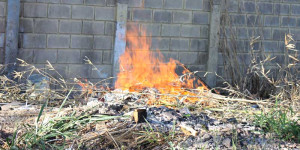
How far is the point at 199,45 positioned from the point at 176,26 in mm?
663

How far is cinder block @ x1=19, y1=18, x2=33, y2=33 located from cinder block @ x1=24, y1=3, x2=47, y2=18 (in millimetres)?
104

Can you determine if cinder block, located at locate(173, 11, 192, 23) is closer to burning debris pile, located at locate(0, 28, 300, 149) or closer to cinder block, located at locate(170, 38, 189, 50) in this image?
cinder block, located at locate(170, 38, 189, 50)

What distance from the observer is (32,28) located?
8.18m

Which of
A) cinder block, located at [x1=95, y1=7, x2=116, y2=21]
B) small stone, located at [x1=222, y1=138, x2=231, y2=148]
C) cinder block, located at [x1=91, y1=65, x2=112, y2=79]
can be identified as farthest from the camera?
cinder block, located at [x1=91, y1=65, x2=112, y2=79]

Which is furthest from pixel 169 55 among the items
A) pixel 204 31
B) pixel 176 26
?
pixel 204 31

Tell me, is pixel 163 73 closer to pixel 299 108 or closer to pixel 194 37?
pixel 194 37

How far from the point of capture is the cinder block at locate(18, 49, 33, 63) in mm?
8148

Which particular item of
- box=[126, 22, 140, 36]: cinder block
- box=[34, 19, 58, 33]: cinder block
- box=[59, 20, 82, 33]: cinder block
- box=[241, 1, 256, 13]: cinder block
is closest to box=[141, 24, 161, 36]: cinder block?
box=[126, 22, 140, 36]: cinder block

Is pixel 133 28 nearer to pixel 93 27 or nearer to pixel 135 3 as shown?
pixel 135 3

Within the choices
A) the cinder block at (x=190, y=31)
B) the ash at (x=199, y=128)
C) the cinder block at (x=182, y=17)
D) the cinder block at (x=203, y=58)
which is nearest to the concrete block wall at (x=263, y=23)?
the cinder block at (x=203, y=58)

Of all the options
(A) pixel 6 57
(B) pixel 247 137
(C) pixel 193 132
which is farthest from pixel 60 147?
(A) pixel 6 57

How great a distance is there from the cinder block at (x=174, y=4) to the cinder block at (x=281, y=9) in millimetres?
2299

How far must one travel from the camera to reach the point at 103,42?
8.66 meters

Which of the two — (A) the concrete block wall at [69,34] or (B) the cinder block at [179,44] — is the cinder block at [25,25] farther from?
(B) the cinder block at [179,44]
